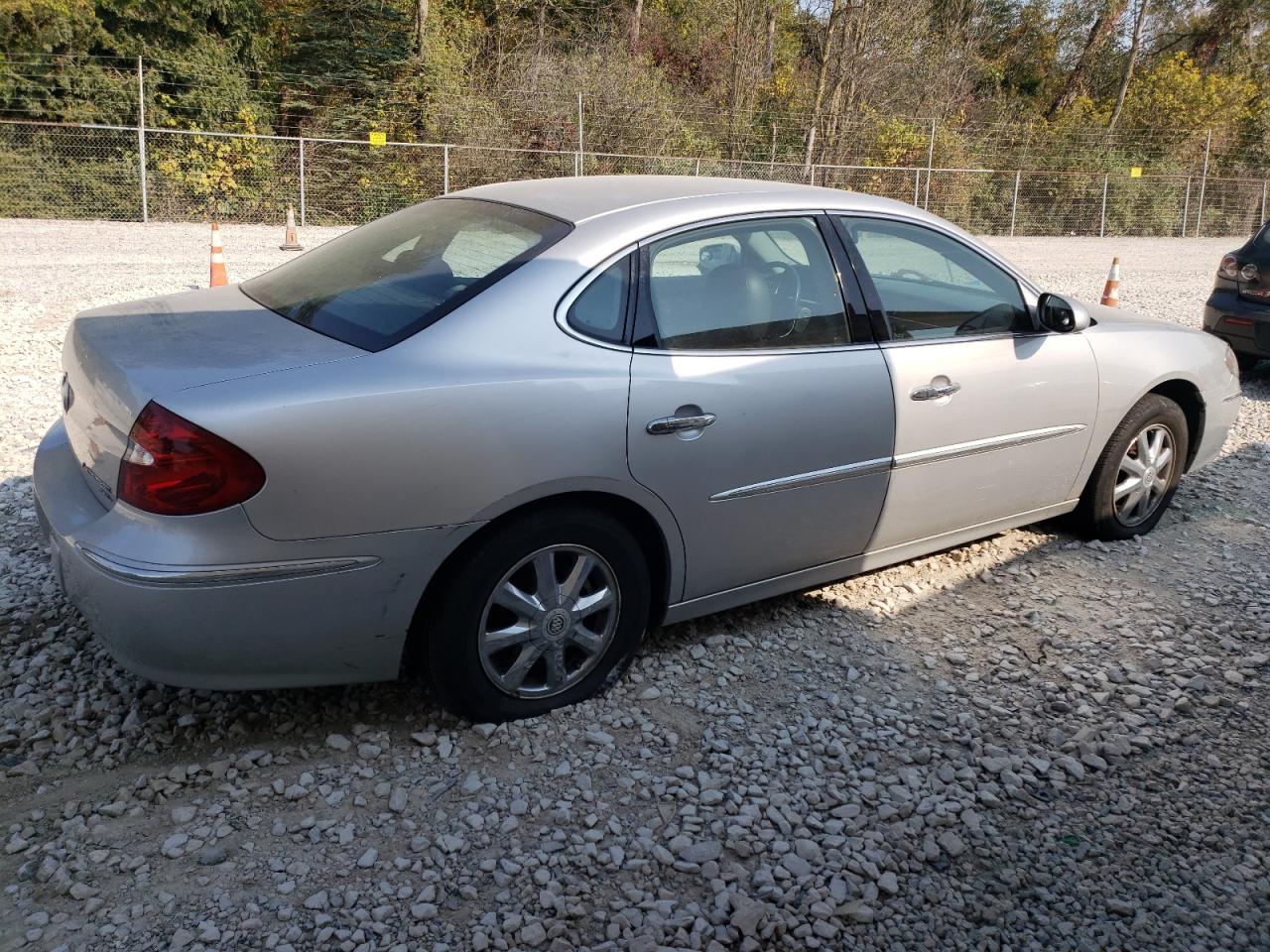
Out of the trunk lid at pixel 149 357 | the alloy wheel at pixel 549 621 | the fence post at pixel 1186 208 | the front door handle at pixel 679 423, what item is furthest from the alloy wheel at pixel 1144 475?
the fence post at pixel 1186 208

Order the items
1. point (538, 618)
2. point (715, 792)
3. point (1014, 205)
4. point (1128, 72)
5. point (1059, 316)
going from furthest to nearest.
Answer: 1. point (1128, 72)
2. point (1014, 205)
3. point (1059, 316)
4. point (538, 618)
5. point (715, 792)

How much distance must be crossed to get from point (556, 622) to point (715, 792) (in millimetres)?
708

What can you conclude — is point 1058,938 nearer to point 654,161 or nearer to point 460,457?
point 460,457

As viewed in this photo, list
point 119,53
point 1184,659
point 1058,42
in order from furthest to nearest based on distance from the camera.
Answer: point 1058,42 → point 119,53 → point 1184,659

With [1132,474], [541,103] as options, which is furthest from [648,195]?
[541,103]

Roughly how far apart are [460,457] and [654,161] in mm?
22145

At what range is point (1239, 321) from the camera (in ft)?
28.4

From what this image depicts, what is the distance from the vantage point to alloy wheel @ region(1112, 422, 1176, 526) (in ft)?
17.1

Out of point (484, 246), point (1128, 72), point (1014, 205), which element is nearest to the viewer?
point (484, 246)

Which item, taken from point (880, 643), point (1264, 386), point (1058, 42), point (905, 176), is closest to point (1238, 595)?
point (880, 643)

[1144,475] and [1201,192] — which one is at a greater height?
[1201,192]

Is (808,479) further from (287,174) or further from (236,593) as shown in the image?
(287,174)

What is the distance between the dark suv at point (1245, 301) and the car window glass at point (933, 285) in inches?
198

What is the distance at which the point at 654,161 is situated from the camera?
2419 cm
